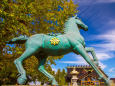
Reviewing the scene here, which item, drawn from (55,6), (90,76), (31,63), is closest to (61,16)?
(55,6)

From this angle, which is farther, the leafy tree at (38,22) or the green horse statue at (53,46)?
the leafy tree at (38,22)

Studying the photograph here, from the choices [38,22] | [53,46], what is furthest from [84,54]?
[38,22]

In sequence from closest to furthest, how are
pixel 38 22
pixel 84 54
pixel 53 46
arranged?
pixel 84 54, pixel 53 46, pixel 38 22

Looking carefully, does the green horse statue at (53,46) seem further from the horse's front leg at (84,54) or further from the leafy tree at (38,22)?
the leafy tree at (38,22)

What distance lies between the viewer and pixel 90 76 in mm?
15930

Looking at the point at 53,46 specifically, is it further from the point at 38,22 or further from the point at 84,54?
the point at 38,22

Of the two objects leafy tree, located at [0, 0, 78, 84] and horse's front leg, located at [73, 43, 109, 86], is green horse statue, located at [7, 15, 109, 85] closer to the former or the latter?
horse's front leg, located at [73, 43, 109, 86]

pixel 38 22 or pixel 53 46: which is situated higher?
pixel 38 22

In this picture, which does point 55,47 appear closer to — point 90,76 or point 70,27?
point 70,27

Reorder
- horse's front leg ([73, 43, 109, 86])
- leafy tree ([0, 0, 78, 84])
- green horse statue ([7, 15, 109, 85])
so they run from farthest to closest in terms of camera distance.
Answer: leafy tree ([0, 0, 78, 84]) < green horse statue ([7, 15, 109, 85]) < horse's front leg ([73, 43, 109, 86])

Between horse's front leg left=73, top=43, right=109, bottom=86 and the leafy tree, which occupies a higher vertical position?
the leafy tree

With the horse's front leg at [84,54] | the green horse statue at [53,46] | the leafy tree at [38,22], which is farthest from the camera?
the leafy tree at [38,22]

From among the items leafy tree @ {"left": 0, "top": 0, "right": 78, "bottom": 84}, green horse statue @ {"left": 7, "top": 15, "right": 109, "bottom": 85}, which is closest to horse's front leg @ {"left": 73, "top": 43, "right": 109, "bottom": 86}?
green horse statue @ {"left": 7, "top": 15, "right": 109, "bottom": 85}

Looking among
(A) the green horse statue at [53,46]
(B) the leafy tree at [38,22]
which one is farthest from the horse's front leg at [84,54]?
(B) the leafy tree at [38,22]
